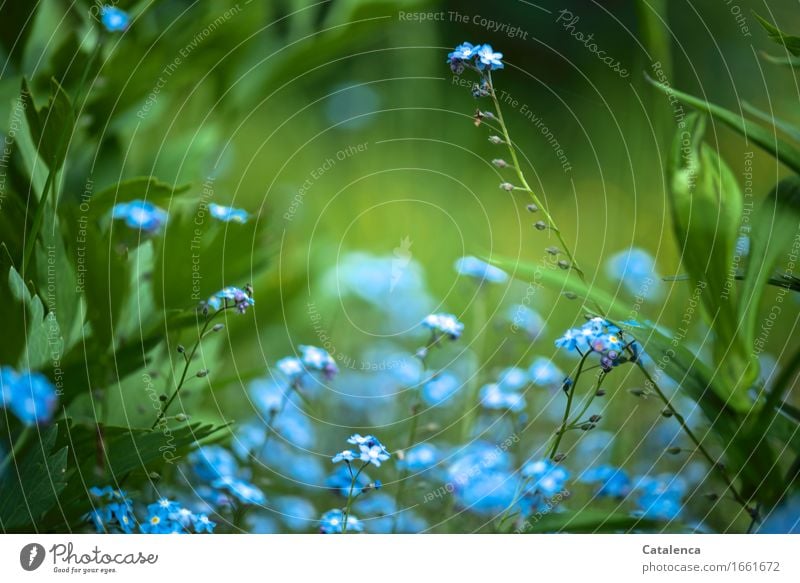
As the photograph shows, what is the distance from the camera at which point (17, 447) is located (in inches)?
31.2

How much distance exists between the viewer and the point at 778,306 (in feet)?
3.00

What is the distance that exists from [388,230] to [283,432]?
242 mm

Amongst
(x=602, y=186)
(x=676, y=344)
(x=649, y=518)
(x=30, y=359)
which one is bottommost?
(x=649, y=518)

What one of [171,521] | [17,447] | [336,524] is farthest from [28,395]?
[336,524]

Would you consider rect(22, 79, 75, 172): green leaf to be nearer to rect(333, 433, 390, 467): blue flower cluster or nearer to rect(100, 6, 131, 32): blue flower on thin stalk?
rect(100, 6, 131, 32): blue flower on thin stalk

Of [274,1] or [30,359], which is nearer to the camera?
[30,359]

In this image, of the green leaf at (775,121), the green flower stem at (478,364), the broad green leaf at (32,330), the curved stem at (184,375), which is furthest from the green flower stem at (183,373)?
the green leaf at (775,121)

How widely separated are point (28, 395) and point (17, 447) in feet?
0.15

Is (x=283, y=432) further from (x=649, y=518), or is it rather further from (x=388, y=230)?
(x=649, y=518)

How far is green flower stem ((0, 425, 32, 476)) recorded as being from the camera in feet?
2.59

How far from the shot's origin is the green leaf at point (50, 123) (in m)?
0.80

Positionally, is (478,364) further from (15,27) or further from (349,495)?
A: (15,27)
